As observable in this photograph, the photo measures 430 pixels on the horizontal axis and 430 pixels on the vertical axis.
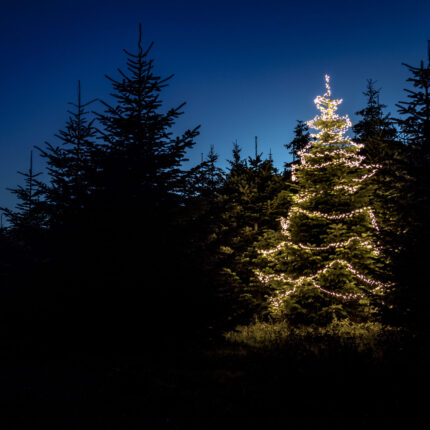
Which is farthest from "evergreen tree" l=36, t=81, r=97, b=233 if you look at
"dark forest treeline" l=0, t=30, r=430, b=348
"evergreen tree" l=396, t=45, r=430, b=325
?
"evergreen tree" l=396, t=45, r=430, b=325

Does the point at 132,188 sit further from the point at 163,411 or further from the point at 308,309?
the point at 308,309

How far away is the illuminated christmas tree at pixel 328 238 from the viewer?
48.7ft

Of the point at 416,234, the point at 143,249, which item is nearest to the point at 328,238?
the point at 416,234

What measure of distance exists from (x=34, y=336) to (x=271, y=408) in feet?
22.9

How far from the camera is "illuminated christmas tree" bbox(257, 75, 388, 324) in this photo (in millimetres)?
14852

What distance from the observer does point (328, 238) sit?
15086mm

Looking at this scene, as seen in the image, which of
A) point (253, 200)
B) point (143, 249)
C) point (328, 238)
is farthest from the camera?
point (253, 200)

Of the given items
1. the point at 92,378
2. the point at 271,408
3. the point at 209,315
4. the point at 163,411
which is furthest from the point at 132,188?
the point at 271,408

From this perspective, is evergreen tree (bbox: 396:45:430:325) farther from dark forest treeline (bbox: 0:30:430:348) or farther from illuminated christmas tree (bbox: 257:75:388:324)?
illuminated christmas tree (bbox: 257:75:388:324)

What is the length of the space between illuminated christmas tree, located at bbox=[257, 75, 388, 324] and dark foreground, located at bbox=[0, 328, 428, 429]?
6434mm

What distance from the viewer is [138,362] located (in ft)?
26.2

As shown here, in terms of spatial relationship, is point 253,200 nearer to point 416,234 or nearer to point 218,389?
point 416,234

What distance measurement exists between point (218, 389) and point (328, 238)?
10.4 m

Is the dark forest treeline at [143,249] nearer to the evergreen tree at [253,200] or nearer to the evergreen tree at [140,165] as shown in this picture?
the evergreen tree at [140,165]
